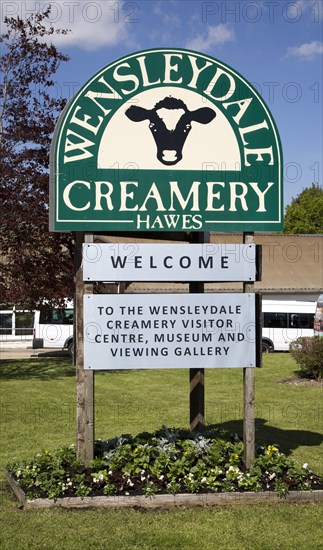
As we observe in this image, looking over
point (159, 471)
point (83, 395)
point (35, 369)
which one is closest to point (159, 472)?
point (159, 471)

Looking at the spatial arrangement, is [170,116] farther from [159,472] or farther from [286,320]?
[286,320]

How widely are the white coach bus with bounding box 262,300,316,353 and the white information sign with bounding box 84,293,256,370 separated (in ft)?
86.1

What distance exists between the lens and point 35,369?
23172 mm

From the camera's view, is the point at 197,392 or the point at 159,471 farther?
the point at 197,392

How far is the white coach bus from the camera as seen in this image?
3366 cm

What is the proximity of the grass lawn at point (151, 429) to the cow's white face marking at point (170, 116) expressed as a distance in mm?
3817

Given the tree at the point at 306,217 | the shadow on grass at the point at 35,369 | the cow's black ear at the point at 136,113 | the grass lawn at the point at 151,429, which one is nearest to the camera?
the grass lawn at the point at 151,429

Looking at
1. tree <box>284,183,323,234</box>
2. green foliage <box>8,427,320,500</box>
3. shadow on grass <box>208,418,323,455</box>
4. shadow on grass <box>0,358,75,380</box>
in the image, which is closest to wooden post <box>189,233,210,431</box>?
green foliage <box>8,427,320,500</box>

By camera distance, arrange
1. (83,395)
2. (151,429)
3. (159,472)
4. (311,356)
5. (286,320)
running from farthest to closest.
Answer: (286,320) < (311,356) < (151,429) < (83,395) < (159,472)

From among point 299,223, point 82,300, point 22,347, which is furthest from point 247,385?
point 299,223

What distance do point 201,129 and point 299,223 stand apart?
61341mm

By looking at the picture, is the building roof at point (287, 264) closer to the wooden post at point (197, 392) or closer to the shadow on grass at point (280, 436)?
the shadow on grass at point (280, 436)

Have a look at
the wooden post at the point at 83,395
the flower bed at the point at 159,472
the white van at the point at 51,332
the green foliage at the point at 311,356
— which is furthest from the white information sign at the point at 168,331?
the white van at the point at 51,332

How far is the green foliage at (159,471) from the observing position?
7.08 meters
